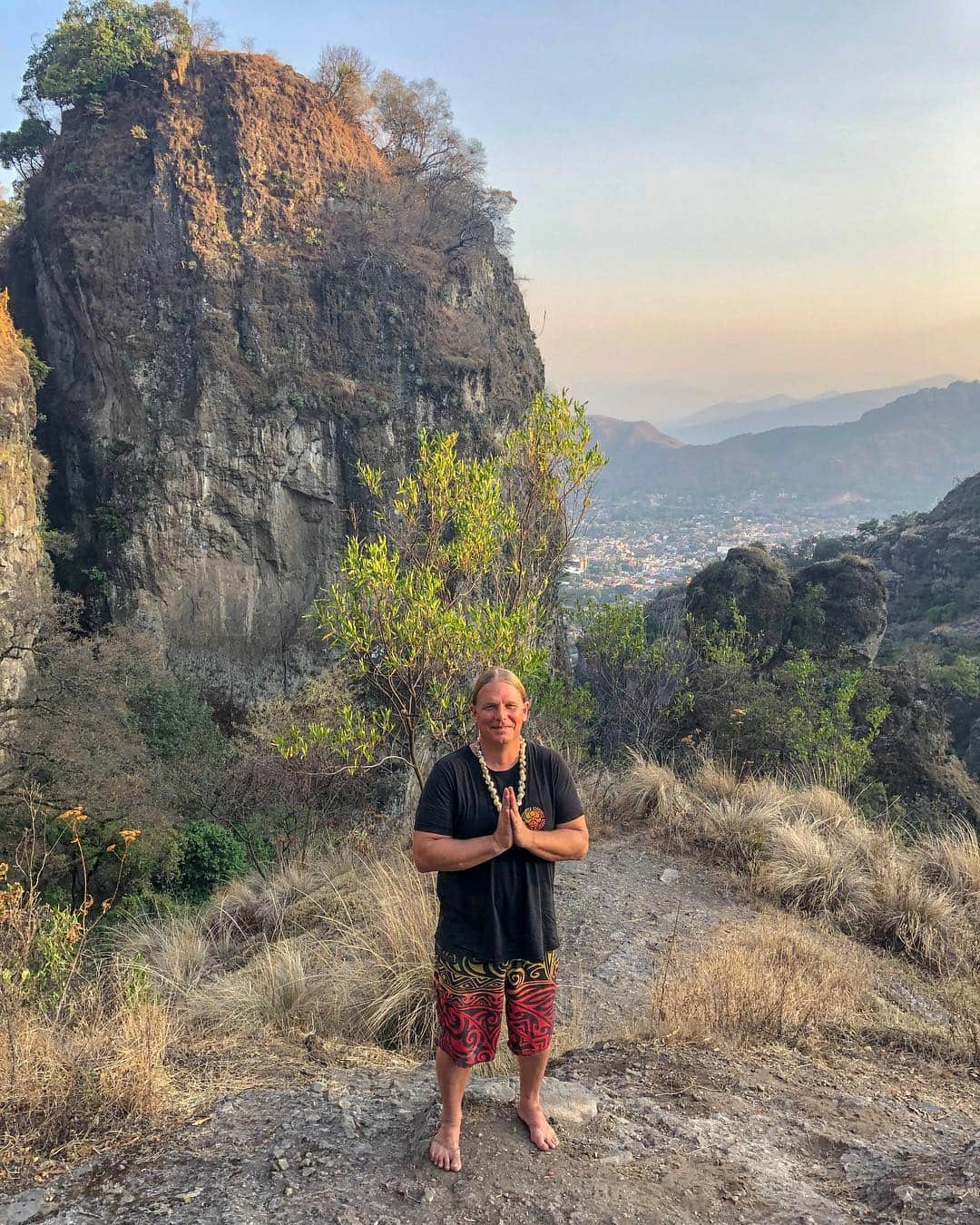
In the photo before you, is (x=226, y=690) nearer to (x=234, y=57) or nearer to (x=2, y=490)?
(x=2, y=490)

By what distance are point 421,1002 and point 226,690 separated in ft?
83.4

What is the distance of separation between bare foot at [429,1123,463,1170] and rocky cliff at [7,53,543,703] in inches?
1047

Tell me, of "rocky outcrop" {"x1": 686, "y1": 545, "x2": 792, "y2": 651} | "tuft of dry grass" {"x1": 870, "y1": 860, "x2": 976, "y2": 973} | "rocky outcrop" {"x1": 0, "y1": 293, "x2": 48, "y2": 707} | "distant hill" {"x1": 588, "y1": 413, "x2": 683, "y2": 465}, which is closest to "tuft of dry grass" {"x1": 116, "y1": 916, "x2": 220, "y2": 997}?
"tuft of dry grass" {"x1": 870, "y1": 860, "x2": 976, "y2": 973}

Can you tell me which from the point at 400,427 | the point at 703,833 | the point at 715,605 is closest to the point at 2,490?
the point at 400,427

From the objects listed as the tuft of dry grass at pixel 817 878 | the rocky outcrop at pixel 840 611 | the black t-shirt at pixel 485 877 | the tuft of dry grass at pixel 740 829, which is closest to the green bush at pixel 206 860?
the tuft of dry grass at pixel 740 829

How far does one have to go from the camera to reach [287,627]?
1109 inches

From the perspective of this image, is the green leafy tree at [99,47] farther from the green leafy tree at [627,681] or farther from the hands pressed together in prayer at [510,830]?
the hands pressed together in prayer at [510,830]

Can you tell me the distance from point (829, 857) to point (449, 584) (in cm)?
361

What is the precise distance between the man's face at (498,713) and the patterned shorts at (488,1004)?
27.0 inches

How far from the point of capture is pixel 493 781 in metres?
2.19

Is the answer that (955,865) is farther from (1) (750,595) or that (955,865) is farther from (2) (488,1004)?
(1) (750,595)

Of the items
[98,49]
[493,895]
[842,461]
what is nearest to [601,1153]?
[493,895]

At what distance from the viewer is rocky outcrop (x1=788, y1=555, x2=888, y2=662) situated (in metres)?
16.5

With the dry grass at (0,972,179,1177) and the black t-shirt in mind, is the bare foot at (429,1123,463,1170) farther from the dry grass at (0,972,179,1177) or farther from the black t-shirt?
the dry grass at (0,972,179,1177)
